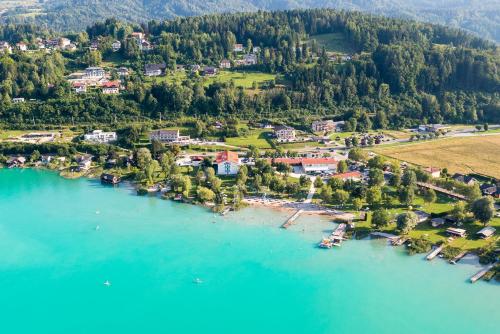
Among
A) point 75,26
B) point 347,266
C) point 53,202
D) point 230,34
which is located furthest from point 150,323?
point 75,26

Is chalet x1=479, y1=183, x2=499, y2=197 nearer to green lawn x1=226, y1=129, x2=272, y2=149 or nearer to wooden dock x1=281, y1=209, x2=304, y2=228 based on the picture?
wooden dock x1=281, y1=209, x2=304, y2=228

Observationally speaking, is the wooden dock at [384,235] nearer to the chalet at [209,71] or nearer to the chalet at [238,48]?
the chalet at [209,71]

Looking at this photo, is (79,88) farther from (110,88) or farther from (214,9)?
(214,9)

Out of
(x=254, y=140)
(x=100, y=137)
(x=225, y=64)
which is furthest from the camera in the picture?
(x=225, y=64)

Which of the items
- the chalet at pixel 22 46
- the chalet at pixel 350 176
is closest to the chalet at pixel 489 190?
the chalet at pixel 350 176

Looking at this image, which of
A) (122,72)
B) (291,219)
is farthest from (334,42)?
(291,219)

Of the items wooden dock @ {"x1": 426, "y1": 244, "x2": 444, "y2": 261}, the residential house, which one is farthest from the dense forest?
wooden dock @ {"x1": 426, "y1": 244, "x2": 444, "y2": 261}

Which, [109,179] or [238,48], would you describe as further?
[238,48]
